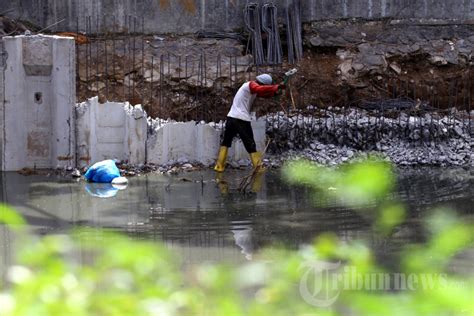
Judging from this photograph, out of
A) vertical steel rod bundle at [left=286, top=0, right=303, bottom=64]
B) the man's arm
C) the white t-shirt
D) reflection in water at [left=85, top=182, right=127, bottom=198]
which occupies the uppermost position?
vertical steel rod bundle at [left=286, top=0, right=303, bottom=64]

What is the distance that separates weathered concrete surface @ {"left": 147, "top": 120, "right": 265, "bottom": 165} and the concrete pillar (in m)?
1.36

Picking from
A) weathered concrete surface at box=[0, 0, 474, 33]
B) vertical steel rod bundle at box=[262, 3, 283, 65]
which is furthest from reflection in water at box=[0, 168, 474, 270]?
weathered concrete surface at box=[0, 0, 474, 33]

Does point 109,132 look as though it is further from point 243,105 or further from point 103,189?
point 243,105

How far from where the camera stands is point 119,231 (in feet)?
25.1

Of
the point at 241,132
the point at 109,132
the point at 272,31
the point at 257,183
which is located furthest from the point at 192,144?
the point at 272,31

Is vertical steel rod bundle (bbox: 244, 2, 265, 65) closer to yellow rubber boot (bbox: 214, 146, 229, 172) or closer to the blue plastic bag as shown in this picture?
yellow rubber boot (bbox: 214, 146, 229, 172)

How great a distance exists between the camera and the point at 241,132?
12.0 m

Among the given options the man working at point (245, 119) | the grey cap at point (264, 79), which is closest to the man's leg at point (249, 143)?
the man working at point (245, 119)

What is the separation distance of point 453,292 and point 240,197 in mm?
7868

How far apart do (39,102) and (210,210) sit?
4139mm

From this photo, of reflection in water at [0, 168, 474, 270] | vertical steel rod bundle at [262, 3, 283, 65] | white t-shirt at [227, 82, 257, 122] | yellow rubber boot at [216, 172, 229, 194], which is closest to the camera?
reflection in water at [0, 168, 474, 270]

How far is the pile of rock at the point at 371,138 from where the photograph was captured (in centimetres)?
1350

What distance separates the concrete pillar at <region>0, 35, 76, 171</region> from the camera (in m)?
11.6

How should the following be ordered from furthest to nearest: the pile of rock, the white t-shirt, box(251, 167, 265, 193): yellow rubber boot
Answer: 1. the pile of rock
2. the white t-shirt
3. box(251, 167, 265, 193): yellow rubber boot
